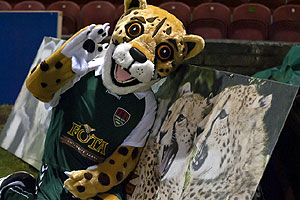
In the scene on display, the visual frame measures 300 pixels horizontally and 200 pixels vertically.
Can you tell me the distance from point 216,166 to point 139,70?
0.38m

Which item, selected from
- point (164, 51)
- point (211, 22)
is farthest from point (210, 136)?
point (211, 22)

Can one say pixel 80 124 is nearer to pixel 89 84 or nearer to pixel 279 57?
pixel 89 84

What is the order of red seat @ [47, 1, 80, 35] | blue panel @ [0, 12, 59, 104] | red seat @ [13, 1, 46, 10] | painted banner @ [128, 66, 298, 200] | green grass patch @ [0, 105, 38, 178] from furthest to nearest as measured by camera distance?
red seat @ [13, 1, 46, 10] → red seat @ [47, 1, 80, 35] → blue panel @ [0, 12, 59, 104] → green grass patch @ [0, 105, 38, 178] → painted banner @ [128, 66, 298, 200]

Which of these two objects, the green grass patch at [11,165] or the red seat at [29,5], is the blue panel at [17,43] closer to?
the green grass patch at [11,165]

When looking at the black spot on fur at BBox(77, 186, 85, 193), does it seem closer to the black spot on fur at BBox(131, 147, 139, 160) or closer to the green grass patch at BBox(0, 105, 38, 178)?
the black spot on fur at BBox(131, 147, 139, 160)

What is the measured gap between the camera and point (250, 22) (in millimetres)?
3768

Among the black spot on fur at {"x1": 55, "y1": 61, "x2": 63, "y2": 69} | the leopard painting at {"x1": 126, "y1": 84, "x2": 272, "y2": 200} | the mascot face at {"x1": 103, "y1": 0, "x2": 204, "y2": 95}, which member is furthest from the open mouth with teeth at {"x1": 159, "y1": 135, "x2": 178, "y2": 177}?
the black spot on fur at {"x1": 55, "y1": 61, "x2": 63, "y2": 69}

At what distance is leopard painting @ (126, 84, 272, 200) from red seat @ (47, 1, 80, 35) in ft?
8.27

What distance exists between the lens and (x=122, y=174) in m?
1.59

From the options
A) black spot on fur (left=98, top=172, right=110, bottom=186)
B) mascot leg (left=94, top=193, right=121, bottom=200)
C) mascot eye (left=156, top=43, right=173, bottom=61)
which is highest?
mascot eye (left=156, top=43, right=173, bottom=61)

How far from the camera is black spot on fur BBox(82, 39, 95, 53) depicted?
5.10ft

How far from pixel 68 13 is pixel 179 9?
0.98 meters

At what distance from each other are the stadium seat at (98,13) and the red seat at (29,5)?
1.28 ft

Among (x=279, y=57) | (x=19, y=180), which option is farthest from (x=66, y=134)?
(x=279, y=57)
